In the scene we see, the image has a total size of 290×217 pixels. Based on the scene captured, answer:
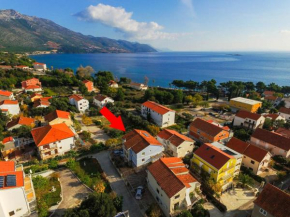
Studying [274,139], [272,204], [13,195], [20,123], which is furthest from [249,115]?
[20,123]

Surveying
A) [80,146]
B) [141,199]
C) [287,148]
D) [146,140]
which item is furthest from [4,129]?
[287,148]

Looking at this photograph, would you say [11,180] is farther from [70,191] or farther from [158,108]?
[158,108]

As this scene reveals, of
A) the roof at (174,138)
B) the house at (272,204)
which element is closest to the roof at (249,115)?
the roof at (174,138)

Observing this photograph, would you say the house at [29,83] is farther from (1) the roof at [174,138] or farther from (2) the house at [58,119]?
(1) the roof at [174,138]

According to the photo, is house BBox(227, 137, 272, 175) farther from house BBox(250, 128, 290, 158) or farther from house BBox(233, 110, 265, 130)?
house BBox(233, 110, 265, 130)

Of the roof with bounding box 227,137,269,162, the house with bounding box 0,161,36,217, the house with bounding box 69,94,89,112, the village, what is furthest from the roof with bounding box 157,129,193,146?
the house with bounding box 69,94,89,112

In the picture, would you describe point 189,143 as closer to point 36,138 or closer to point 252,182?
point 252,182
